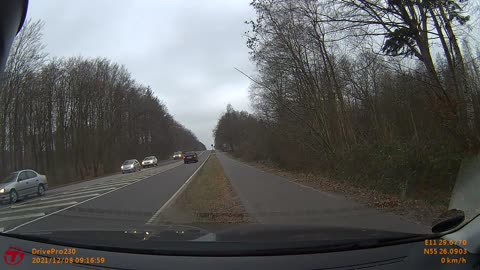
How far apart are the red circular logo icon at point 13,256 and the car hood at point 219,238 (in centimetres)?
18

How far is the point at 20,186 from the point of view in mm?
18188

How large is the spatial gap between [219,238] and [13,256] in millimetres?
2069

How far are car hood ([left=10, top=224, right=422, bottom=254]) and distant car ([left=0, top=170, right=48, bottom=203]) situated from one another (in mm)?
15269

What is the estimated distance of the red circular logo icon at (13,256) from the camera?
12.3ft

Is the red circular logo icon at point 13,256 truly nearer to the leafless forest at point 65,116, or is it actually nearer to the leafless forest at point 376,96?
the leafless forest at point 376,96

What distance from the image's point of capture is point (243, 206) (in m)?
11.0

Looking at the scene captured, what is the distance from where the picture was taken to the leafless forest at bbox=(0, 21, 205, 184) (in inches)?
1348

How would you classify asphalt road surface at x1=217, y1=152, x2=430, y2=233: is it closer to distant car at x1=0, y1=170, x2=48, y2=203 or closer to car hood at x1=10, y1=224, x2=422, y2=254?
car hood at x1=10, y1=224, x2=422, y2=254

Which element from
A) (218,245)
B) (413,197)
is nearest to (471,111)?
(413,197)

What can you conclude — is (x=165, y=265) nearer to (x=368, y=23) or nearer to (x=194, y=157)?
(x=368, y=23)

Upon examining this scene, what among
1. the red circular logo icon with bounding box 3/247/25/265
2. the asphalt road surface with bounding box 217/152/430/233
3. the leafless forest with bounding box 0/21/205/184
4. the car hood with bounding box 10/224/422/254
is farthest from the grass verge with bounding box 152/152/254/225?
the leafless forest with bounding box 0/21/205/184

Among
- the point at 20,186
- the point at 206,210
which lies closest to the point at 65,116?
the point at 20,186

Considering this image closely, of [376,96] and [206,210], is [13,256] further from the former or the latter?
[376,96]

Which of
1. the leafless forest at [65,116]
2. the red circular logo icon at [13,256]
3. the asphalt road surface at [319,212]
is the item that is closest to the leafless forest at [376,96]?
the asphalt road surface at [319,212]
